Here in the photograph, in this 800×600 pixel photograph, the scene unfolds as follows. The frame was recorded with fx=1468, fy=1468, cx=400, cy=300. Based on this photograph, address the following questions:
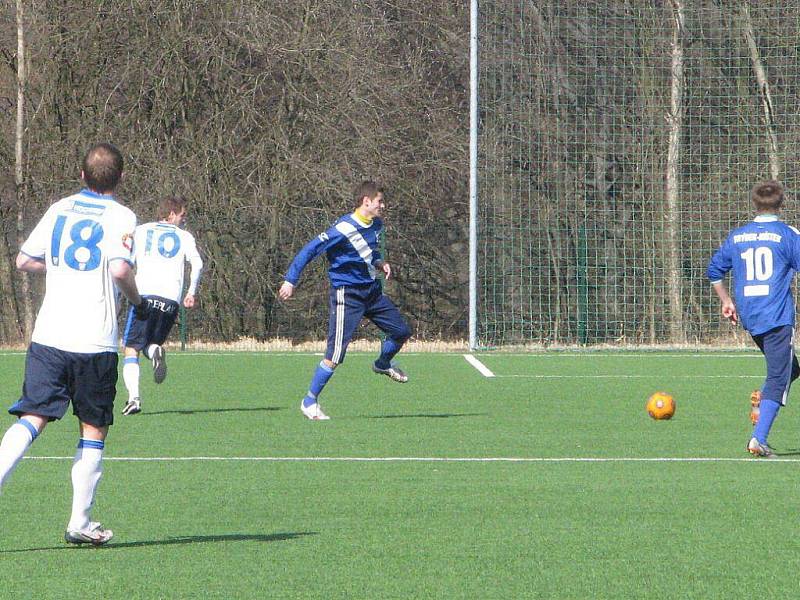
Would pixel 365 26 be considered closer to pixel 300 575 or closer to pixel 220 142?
pixel 220 142

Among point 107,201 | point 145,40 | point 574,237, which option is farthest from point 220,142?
point 107,201

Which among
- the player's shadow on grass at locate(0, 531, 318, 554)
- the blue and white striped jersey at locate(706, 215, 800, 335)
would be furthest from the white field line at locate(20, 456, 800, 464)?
the player's shadow on grass at locate(0, 531, 318, 554)

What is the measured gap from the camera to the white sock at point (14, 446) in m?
5.73

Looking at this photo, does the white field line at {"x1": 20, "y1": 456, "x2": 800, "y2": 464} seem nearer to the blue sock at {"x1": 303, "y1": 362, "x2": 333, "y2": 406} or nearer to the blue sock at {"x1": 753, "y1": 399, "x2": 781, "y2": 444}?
the blue sock at {"x1": 753, "y1": 399, "x2": 781, "y2": 444}

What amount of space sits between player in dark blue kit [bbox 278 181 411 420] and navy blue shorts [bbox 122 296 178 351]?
1360mm

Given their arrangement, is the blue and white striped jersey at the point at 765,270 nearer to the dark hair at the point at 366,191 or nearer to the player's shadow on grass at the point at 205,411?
the dark hair at the point at 366,191

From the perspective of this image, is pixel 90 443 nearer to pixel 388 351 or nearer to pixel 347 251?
pixel 347 251

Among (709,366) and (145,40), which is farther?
(145,40)

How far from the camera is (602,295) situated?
2316 cm

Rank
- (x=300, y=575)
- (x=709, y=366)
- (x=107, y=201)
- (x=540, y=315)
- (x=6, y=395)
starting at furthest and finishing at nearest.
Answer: (x=540, y=315), (x=709, y=366), (x=6, y=395), (x=107, y=201), (x=300, y=575)

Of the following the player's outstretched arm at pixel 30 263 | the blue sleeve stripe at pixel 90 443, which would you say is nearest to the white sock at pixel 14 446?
the blue sleeve stripe at pixel 90 443

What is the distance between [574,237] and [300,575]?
59.9ft

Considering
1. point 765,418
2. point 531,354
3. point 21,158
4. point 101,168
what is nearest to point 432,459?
point 765,418

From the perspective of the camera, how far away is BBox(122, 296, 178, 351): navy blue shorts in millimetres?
12156
